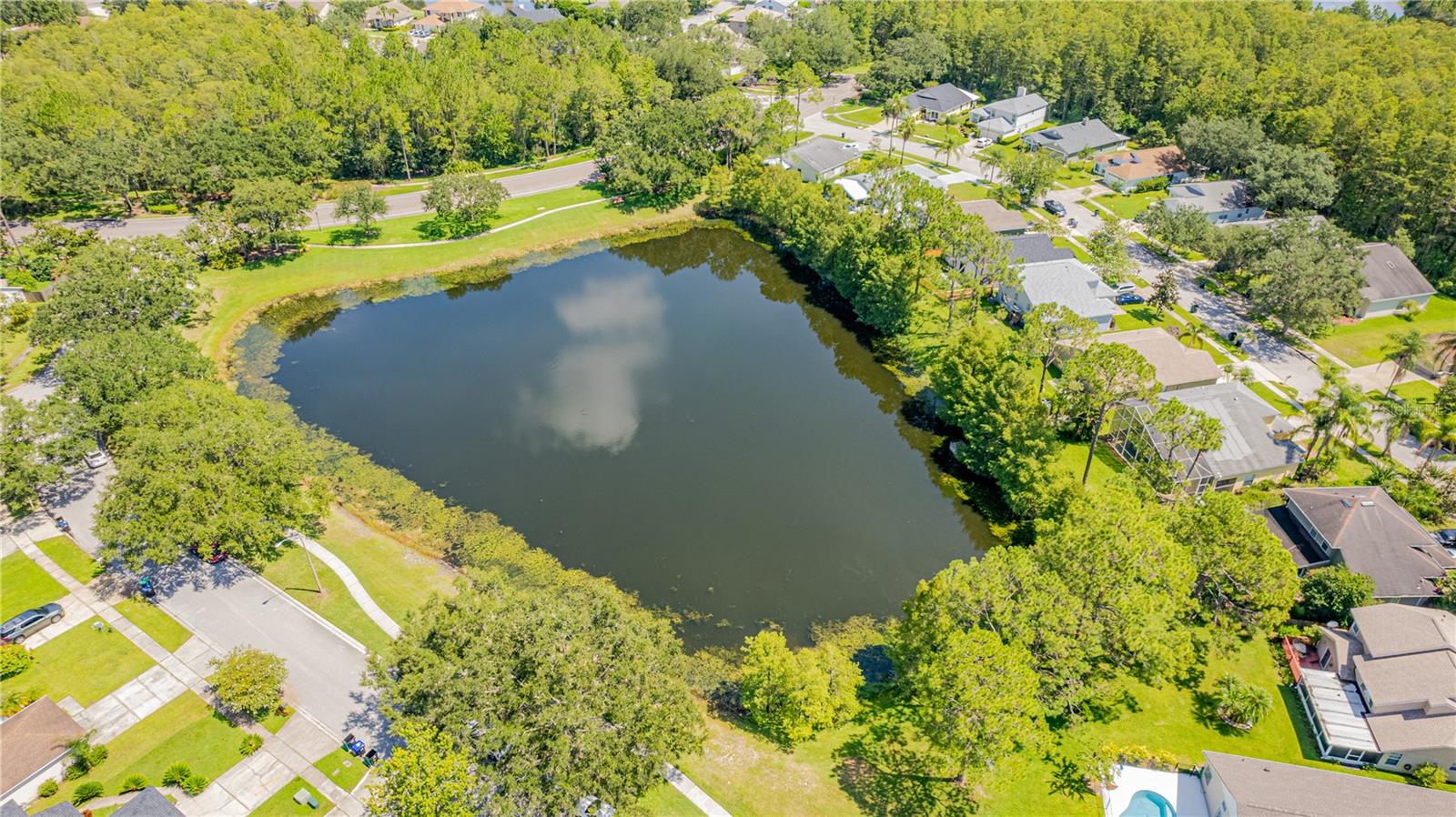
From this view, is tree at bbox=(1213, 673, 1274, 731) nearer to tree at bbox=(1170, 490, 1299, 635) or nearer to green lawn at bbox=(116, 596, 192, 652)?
tree at bbox=(1170, 490, 1299, 635)

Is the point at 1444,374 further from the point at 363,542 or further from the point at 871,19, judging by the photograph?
the point at 871,19

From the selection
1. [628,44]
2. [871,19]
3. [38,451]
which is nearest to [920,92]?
[871,19]

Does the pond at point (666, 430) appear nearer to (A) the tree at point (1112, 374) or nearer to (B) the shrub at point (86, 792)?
(A) the tree at point (1112, 374)

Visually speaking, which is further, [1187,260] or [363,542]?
[1187,260]

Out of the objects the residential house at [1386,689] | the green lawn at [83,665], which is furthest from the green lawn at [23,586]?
the residential house at [1386,689]

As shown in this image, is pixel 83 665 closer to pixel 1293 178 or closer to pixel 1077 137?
pixel 1293 178

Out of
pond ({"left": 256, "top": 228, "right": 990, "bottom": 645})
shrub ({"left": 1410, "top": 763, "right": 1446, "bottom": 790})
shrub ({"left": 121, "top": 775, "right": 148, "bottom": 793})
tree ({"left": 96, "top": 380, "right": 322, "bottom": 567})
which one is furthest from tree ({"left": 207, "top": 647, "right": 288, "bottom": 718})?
shrub ({"left": 1410, "top": 763, "right": 1446, "bottom": 790})

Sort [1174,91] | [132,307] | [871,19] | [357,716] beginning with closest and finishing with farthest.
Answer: [357,716], [132,307], [1174,91], [871,19]
